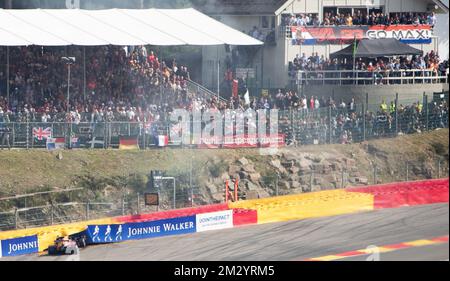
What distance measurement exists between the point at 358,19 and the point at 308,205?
11.3 m

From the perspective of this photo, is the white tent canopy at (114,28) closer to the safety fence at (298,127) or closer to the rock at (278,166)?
the safety fence at (298,127)

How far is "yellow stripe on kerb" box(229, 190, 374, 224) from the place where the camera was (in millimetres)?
33188

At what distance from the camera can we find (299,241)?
30.8 meters

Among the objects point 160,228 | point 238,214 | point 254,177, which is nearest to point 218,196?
point 254,177

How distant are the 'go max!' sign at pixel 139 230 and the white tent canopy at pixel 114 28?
6.87 meters

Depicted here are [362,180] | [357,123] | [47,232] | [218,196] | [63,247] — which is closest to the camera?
[63,247]

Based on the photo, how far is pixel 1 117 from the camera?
1348 inches

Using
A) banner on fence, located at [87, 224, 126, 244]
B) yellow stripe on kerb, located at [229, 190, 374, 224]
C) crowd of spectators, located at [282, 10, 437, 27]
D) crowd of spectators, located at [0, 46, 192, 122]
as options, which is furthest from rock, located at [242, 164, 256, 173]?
crowd of spectators, located at [282, 10, 437, 27]

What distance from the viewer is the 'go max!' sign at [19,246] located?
29.0 meters

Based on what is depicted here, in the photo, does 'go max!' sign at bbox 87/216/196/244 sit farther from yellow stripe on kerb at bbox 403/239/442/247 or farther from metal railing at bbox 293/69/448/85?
metal railing at bbox 293/69/448/85

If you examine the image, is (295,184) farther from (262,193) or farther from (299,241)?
(299,241)

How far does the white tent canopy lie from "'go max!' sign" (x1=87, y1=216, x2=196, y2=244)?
22.5 feet
